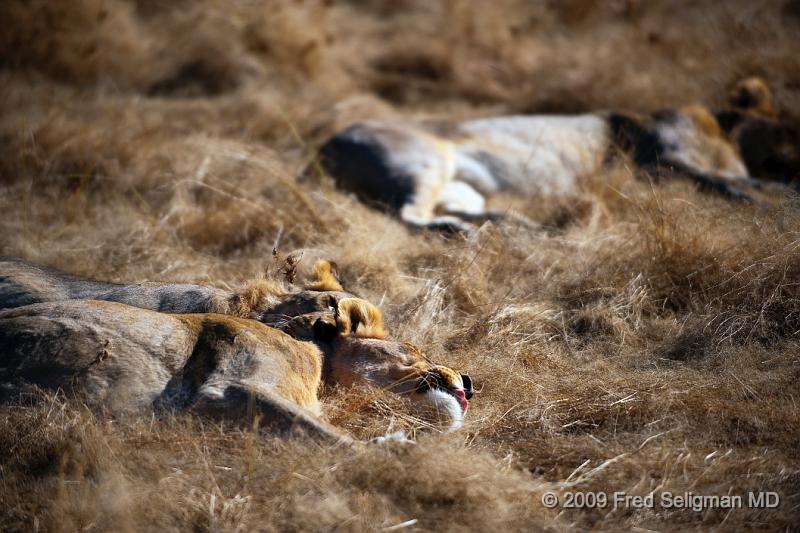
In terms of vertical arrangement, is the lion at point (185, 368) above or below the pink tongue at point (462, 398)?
above

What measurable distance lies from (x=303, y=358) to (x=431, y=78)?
5785 mm

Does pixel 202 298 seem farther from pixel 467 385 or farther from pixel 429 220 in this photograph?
pixel 429 220

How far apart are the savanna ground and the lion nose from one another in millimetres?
96

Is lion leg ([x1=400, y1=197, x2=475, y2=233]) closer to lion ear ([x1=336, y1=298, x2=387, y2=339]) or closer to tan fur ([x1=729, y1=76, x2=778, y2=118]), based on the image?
lion ear ([x1=336, y1=298, x2=387, y2=339])

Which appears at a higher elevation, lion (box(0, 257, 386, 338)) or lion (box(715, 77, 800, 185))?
lion (box(0, 257, 386, 338))

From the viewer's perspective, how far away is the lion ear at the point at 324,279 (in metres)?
3.85

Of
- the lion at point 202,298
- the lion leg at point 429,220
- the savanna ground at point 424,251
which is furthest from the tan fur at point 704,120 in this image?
the lion at point 202,298

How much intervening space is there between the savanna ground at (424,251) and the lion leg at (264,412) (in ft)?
0.20

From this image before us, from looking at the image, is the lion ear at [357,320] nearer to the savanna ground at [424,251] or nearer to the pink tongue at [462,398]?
the savanna ground at [424,251]

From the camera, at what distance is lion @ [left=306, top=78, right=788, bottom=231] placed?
19.5 feet

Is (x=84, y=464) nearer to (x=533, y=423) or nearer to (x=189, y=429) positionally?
(x=189, y=429)

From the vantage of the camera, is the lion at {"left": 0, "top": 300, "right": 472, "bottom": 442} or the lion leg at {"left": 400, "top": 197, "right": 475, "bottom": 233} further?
the lion leg at {"left": 400, "top": 197, "right": 475, "bottom": 233}

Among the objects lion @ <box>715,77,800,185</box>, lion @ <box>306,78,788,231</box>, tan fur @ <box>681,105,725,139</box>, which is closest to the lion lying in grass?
lion @ <box>306,78,788,231</box>

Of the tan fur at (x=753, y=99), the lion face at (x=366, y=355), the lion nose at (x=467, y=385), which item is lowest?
the tan fur at (x=753, y=99)
